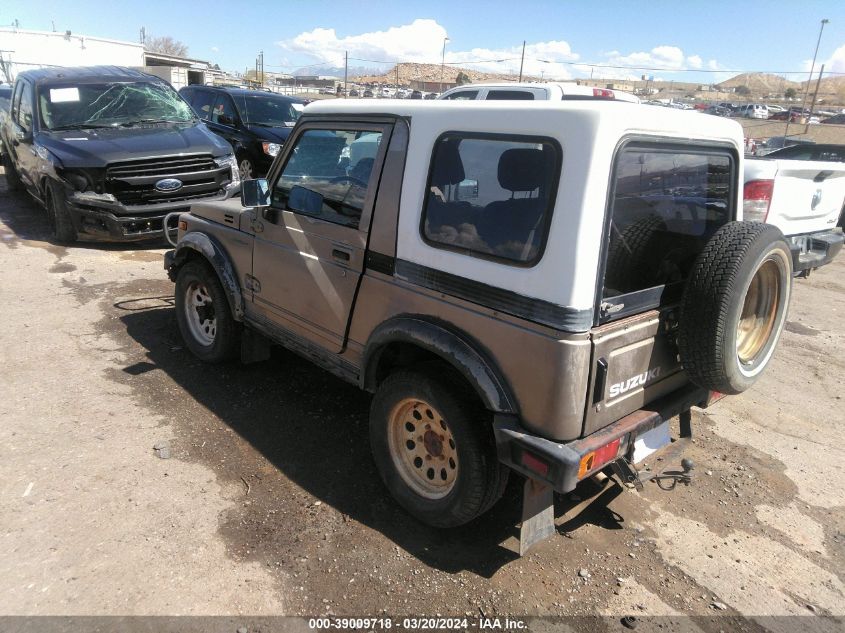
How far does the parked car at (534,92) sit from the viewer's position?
809 centimetres

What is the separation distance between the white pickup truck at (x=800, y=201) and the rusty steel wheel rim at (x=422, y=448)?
4.43m

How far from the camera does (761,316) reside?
9.75ft

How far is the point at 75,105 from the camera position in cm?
782

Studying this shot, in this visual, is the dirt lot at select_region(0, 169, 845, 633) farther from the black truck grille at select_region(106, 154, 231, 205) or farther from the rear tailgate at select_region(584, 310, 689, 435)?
the black truck grille at select_region(106, 154, 231, 205)

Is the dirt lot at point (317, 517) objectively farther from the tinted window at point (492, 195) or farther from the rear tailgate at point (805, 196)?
the rear tailgate at point (805, 196)

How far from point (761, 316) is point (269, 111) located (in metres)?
9.74

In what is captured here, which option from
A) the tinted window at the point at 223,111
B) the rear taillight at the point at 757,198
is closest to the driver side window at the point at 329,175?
the rear taillight at the point at 757,198

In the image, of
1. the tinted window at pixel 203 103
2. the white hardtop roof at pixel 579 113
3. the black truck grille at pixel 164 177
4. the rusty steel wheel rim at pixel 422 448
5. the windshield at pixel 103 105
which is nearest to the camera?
the white hardtop roof at pixel 579 113

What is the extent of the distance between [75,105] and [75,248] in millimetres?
1973

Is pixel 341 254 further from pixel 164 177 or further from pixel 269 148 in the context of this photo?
pixel 269 148

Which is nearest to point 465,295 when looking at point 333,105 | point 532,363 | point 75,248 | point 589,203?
point 532,363

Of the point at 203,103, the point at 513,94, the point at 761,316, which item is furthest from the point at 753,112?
the point at 761,316

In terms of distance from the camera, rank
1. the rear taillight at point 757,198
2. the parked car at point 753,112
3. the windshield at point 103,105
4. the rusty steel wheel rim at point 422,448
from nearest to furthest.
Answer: the rusty steel wheel rim at point 422,448 < the rear taillight at point 757,198 < the windshield at point 103,105 < the parked car at point 753,112

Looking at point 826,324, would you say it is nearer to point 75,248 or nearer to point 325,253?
point 325,253
